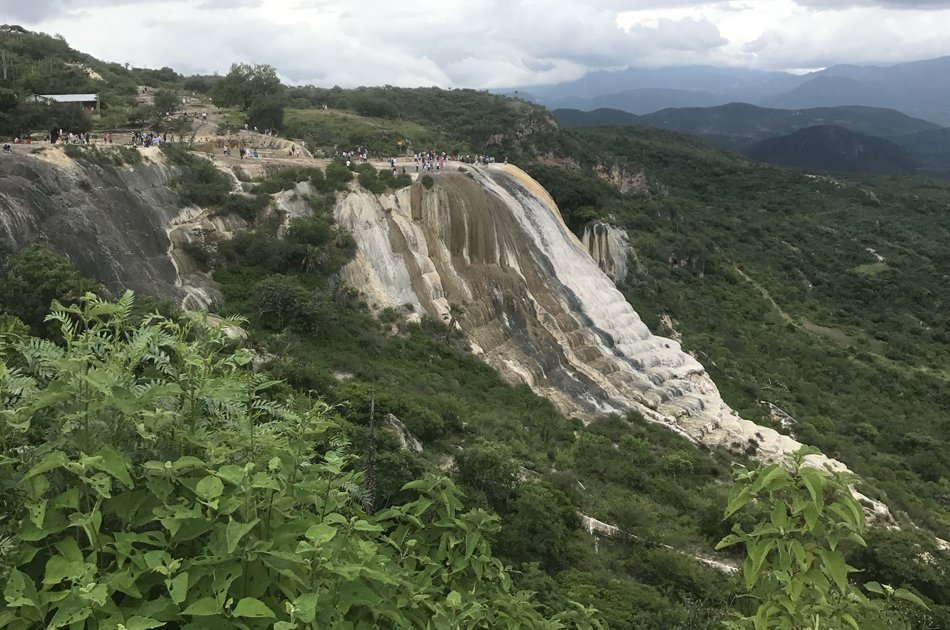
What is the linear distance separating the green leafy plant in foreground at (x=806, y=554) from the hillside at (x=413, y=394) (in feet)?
0.84

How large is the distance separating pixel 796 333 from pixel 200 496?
61069 millimetres

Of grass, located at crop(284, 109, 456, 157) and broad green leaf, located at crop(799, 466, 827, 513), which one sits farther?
grass, located at crop(284, 109, 456, 157)

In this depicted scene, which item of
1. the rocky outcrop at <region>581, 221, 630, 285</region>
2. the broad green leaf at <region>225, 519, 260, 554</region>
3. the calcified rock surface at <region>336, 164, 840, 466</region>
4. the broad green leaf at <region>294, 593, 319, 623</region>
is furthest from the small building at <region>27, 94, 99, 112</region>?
the broad green leaf at <region>294, 593, 319, 623</region>

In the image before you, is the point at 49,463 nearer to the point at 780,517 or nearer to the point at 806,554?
the point at 780,517

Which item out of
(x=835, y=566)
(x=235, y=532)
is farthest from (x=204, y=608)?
(x=835, y=566)

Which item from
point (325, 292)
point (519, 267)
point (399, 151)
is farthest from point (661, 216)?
point (325, 292)

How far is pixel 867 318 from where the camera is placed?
6750cm

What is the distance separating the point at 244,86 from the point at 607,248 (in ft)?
133

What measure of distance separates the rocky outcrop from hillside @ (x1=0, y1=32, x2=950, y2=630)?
0.84 feet

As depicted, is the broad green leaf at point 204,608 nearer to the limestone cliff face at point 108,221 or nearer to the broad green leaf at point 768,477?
the broad green leaf at point 768,477

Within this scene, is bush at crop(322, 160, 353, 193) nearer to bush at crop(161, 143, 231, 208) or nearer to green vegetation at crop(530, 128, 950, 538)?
bush at crop(161, 143, 231, 208)

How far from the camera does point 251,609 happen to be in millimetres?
3209

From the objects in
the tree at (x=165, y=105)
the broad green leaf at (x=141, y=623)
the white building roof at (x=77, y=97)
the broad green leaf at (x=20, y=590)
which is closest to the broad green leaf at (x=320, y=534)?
the broad green leaf at (x=141, y=623)

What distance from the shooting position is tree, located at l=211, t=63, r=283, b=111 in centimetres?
6075
